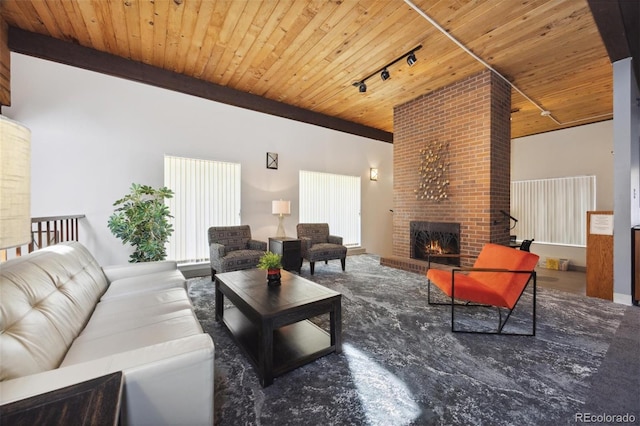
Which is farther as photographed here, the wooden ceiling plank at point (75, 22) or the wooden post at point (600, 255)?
the wooden post at point (600, 255)

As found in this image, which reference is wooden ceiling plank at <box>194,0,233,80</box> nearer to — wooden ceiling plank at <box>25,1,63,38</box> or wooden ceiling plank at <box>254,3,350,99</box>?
wooden ceiling plank at <box>254,3,350,99</box>

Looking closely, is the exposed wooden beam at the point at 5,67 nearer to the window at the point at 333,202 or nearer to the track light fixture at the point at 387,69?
the window at the point at 333,202

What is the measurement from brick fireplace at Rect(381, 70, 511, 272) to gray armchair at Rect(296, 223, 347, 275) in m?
1.03

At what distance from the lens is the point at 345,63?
11.9ft

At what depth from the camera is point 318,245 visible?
183 inches

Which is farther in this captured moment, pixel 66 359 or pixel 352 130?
pixel 352 130

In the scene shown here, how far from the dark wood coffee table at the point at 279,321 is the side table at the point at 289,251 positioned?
171 cm

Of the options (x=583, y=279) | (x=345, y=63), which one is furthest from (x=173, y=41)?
(x=583, y=279)

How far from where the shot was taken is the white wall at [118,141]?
322cm

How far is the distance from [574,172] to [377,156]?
13.7 ft

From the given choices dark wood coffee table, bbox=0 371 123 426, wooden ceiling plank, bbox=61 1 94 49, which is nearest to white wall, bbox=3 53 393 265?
wooden ceiling plank, bbox=61 1 94 49

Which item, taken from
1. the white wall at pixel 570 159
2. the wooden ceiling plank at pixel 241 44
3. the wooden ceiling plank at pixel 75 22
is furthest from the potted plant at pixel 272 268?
the white wall at pixel 570 159

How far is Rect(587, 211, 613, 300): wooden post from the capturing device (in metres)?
3.24

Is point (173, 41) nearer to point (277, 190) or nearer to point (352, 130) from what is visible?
point (277, 190)
